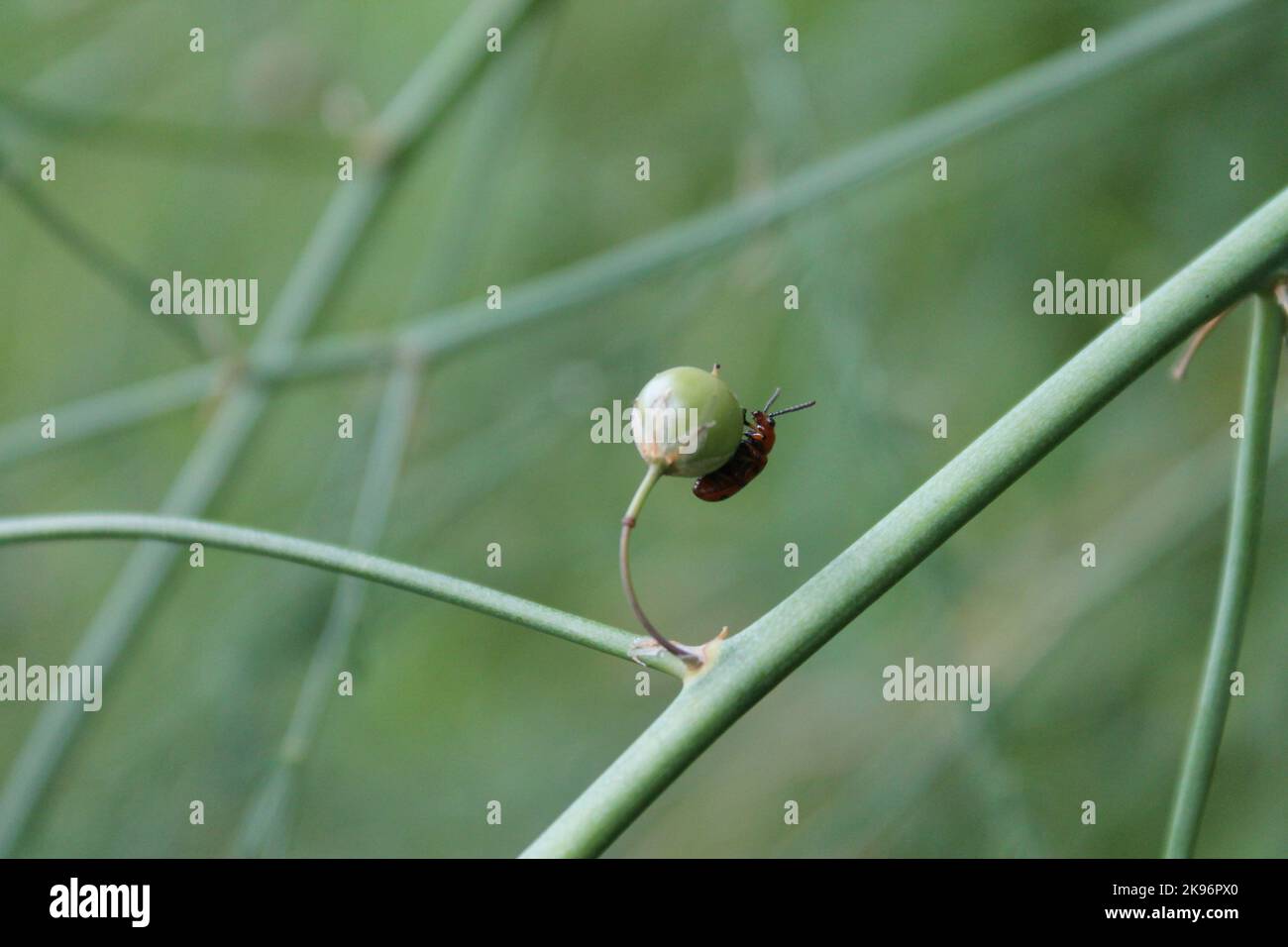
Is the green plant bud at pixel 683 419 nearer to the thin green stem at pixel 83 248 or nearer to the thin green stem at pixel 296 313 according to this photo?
the thin green stem at pixel 83 248

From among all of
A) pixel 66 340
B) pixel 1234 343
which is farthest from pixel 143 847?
pixel 1234 343

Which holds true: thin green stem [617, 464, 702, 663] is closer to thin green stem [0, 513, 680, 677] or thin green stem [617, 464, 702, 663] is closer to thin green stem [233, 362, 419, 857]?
thin green stem [0, 513, 680, 677]

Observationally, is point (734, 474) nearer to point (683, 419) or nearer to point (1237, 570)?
point (683, 419)

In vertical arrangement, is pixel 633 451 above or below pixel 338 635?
above

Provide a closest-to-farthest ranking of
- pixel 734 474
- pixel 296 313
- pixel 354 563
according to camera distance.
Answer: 1. pixel 354 563
2. pixel 734 474
3. pixel 296 313

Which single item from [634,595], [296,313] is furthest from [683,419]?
[296,313]

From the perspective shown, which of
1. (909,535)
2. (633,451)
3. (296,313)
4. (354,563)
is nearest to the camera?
(909,535)

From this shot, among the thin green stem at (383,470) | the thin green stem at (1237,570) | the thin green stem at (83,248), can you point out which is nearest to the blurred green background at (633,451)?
the thin green stem at (383,470)
